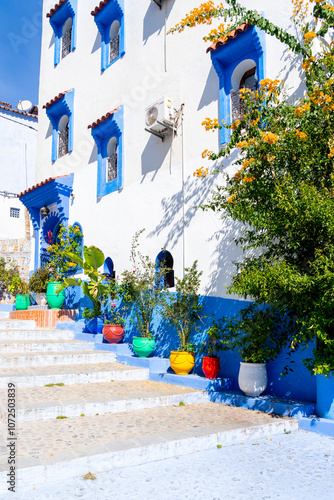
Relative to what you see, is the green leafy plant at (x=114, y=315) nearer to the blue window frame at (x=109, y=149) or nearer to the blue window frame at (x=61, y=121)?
the blue window frame at (x=109, y=149)

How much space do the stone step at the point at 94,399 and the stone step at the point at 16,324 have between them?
13.9 feet

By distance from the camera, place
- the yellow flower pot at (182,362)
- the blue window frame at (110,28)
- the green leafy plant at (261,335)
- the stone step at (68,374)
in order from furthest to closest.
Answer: the blue window frame at (110,28) → the yellow flower pot at (182,362) → the stone step at (68,374) → the green leafy plant at (261,335)

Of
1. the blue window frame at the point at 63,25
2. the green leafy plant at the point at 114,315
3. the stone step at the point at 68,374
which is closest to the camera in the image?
the stone step at the point at 68,374

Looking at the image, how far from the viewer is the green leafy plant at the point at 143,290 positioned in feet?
28.7

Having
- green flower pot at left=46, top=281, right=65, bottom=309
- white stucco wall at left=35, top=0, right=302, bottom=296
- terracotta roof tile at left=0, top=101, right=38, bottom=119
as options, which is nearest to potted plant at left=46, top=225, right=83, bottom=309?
green flower pot at left=46, top=281, right=65, bottom=309

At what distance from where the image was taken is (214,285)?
7.82m

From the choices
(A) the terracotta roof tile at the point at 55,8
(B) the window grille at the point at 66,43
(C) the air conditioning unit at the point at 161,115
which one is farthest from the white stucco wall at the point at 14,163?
(C) the air conditioning unit at the point at 161,115

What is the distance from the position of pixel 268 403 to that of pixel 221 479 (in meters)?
2.30

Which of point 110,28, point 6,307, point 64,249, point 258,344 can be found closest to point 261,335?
point 258,344

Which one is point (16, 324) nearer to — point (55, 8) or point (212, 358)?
point (212, 358)

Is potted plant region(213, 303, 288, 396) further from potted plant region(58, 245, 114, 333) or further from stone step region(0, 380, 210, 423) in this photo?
potted plant region(58, 245, 114, 333)

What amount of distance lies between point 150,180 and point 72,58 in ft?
21.5

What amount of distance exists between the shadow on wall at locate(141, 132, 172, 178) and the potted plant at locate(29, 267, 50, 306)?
15.1ft

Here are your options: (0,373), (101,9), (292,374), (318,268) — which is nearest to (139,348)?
(0,373)
